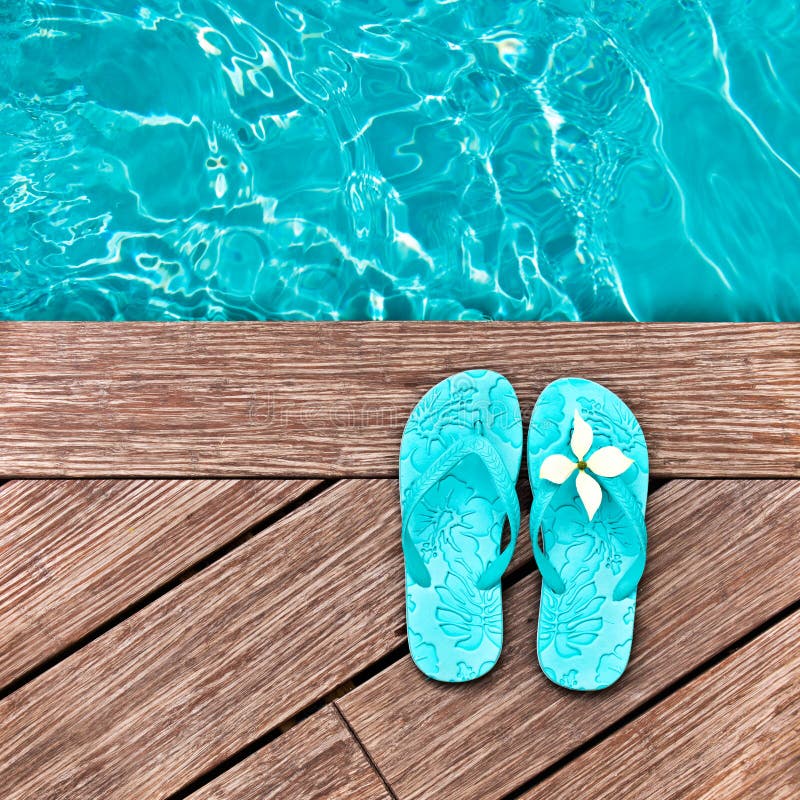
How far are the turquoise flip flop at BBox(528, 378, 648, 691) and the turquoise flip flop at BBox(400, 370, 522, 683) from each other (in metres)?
0.06

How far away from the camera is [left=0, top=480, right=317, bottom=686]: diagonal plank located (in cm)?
93

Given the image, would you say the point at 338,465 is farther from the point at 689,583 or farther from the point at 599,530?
the point at 689,583

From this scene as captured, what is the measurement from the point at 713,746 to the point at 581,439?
1.67 feet

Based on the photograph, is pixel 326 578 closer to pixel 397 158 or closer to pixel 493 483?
pixel 493 483

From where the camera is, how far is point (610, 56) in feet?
3.49

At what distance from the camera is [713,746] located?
893 mm

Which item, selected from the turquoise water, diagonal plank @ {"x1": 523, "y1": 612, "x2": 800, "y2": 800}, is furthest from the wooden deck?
the turquoise water

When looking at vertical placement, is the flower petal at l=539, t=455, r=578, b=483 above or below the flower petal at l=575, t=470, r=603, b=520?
above

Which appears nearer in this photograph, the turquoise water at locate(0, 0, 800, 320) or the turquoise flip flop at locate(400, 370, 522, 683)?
the turquoise flip flop at locate(400, 370, 522, 683)

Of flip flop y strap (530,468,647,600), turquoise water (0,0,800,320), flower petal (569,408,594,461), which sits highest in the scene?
turquoise water (0,0,800,320)

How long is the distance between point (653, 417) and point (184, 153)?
3.06 ft

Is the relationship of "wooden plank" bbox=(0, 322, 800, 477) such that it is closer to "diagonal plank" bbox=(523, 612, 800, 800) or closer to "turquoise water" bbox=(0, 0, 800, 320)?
"turquoise water" bbox=(0, 0, 800, 320)

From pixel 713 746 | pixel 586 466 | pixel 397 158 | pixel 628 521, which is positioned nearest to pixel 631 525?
pixel 628 521

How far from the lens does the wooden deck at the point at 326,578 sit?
0.90 m
